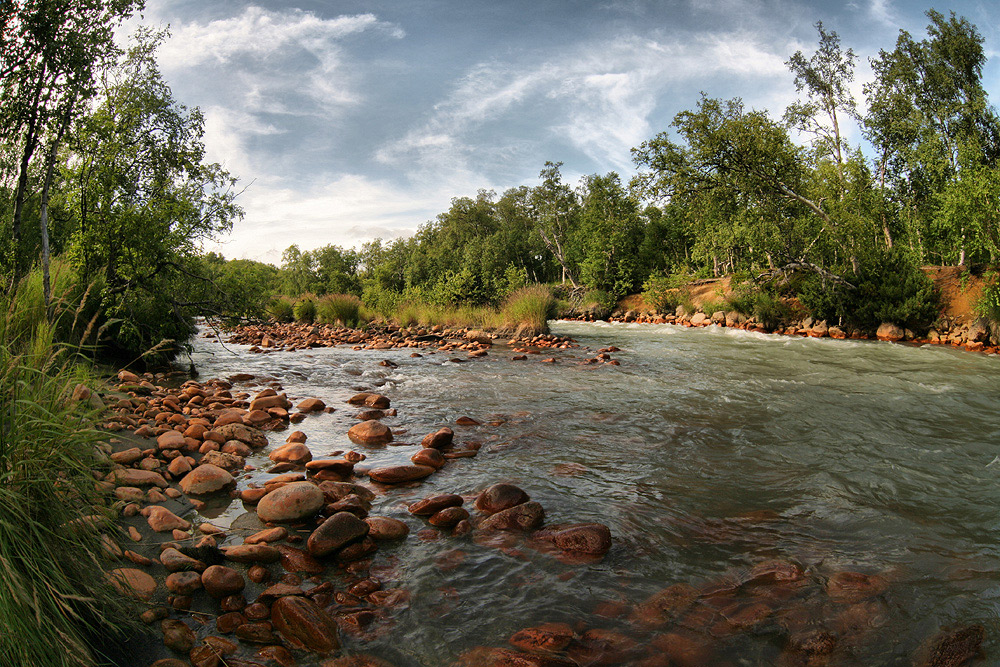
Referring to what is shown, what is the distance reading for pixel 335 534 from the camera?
3340mm

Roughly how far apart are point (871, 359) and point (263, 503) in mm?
13957

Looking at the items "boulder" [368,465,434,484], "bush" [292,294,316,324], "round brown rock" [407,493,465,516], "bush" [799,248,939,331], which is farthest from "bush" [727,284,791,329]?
"bush" [292,294,316,324]

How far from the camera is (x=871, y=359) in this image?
12078 millimetres

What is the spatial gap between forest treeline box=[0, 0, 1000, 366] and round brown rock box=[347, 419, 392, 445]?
2.79 meters

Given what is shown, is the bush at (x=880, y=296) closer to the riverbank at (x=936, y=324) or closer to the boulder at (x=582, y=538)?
the riverbank at (x=936, y=324)

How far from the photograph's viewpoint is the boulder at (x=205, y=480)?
13.7 ft

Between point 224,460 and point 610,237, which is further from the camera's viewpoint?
point 610,237

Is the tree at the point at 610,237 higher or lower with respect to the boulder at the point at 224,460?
higher

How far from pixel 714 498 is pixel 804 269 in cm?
1874

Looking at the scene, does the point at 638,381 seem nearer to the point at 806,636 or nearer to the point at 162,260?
the point at 806,636

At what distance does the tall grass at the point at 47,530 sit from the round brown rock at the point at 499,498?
241 centimetres

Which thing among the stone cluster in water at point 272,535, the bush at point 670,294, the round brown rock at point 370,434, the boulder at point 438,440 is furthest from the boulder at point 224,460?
the bush at point 670,294

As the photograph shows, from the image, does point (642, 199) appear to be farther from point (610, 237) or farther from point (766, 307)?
point (610, 237)

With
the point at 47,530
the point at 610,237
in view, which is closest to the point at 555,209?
the point at 610,237
